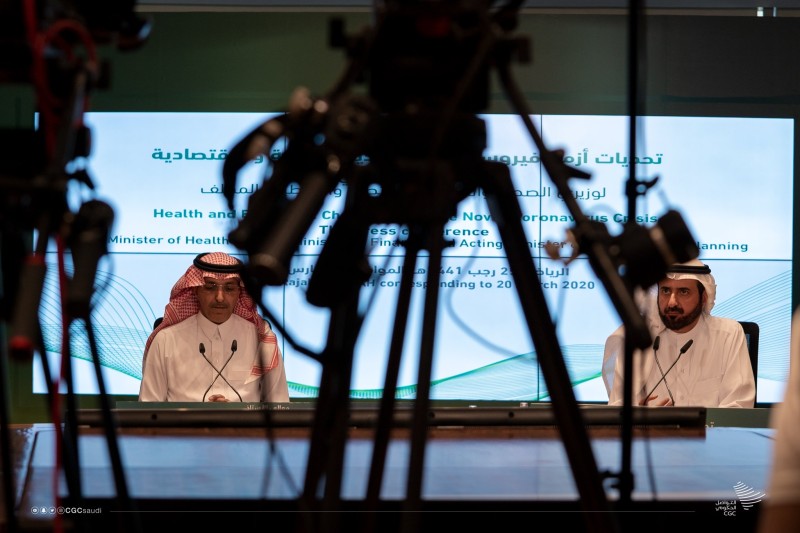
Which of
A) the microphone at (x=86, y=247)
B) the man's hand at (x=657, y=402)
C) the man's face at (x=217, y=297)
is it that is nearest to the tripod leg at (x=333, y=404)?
the microphone at (x=86, y=247)

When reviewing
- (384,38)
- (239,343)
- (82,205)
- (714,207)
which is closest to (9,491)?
(82,205)

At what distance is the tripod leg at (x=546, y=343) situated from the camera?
1.12 m

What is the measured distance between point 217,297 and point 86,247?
14.7 feet

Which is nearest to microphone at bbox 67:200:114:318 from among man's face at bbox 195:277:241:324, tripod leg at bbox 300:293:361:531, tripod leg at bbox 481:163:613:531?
tripod leg at bbox 300:293:361:531

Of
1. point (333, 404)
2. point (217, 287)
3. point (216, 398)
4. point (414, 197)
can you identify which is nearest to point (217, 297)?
point (217, 287)

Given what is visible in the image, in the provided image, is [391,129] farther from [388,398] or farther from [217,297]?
[217,297]

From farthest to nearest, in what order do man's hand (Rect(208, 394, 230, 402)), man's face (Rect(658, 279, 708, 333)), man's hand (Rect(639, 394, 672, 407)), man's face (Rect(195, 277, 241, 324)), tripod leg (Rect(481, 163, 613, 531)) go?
1. man's face (Rect(195, 277, 241, 324))
2. man's face (Rect(658, 279, 708, 333))
3. man's hand (Rect(208, 394, 230, 402))
4. man's hand (Rect(639, 394, 672, 407))
5. tripod leg (Rect(481, 163, 613, 531))

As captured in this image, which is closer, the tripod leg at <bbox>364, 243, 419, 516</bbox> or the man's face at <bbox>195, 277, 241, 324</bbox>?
the tripod leg at <bbox>364, 243, 419, 516</bbox>

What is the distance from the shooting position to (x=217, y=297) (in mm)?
5535

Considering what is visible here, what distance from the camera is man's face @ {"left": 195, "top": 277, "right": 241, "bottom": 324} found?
18.1 ft

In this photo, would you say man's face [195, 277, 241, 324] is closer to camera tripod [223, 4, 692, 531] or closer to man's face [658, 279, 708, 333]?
man's face [658, 279, 708, 333]

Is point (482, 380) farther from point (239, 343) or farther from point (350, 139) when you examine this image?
point (350, 139)

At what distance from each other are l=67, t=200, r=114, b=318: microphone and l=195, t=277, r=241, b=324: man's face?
4383 mm

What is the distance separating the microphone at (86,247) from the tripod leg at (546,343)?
1.41 feet
